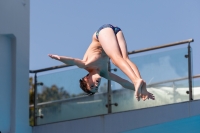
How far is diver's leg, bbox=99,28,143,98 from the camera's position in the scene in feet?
22.6

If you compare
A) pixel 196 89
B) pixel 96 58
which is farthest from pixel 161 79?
pixel 96 58

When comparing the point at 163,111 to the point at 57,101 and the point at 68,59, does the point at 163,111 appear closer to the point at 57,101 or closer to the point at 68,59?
the point at 57,101

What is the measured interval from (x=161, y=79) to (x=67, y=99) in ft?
5.09

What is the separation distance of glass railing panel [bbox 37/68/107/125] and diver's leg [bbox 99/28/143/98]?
3.15m

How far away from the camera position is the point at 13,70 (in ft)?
35.9

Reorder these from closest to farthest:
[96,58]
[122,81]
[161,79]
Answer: [96,58]
[122,81]
[161,79]

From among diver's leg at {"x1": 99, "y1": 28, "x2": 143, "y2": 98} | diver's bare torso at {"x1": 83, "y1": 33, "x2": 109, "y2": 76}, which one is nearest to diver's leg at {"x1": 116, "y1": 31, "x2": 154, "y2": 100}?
diver's leg at {"x1": 99, "y1": 28, "x2": 143, "y2": 98}

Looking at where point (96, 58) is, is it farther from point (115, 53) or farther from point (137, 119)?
point (137, 119)

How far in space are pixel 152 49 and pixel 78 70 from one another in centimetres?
119

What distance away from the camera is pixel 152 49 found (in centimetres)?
1084

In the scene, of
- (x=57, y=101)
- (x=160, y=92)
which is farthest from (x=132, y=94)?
(x=57, y=101)

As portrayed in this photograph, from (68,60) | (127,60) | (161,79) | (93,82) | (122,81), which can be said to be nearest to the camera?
(127,60)

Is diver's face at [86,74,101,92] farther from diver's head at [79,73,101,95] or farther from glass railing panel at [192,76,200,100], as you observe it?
glass railing panel at [192,76,200,100]

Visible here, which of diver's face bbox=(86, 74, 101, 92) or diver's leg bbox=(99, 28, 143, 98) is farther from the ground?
diver's leg bbox=(99, 28, 143, 98)
